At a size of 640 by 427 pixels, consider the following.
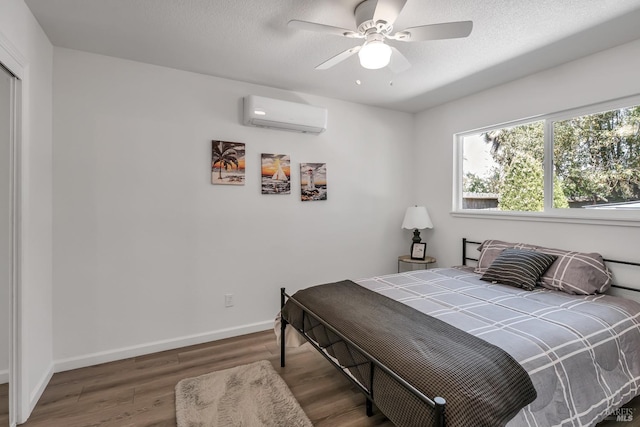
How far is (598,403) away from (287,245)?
259 centimetres

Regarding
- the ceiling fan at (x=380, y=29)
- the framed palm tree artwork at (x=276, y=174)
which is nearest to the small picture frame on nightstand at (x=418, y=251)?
the framed palm tree artwork at (x=276, y=174)

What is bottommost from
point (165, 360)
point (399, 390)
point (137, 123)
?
point (165, 360)

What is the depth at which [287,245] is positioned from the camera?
3.35m

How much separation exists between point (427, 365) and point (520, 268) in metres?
1.72

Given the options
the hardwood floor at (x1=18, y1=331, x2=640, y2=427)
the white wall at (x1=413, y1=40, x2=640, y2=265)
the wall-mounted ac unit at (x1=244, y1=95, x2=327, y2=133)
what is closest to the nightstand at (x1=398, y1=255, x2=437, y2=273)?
the white wall at (x1=413, y1=40, x2=640, y2=265)

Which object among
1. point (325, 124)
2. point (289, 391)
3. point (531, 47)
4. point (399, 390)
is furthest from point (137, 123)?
point (531, 47)

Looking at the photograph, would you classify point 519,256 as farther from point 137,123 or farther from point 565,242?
point 137,123

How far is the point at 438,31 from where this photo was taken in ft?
5.72

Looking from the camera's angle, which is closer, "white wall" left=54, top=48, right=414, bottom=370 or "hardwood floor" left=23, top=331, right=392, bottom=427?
"hardwood floor" left=23, top=331, right=392, bottom=427

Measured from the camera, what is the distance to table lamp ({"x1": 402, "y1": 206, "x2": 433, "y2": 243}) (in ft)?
12.4

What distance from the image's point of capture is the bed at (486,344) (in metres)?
1.28

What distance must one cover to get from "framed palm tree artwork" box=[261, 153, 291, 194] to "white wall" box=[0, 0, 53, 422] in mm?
1712

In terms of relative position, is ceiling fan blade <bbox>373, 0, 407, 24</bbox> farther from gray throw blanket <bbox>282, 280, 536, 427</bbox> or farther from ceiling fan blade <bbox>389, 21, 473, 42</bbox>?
gray throw blanket <bbox>282, 280, 536, 427</bbox>

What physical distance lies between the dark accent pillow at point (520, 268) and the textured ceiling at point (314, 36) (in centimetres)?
167
